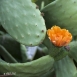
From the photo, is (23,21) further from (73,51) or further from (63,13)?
(73,51)

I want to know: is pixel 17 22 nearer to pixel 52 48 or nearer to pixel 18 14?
pixel 18 14

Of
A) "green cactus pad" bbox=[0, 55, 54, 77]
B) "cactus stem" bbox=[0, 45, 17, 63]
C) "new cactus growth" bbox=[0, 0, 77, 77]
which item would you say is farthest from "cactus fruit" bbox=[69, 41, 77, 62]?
"cactus stem" bbox=[0, 45, 17, 63]

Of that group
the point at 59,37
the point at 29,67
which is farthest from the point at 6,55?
the point at 59,37

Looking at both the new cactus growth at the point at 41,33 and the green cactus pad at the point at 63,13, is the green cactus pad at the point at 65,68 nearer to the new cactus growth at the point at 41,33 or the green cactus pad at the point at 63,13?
the new cactus growth at the point at 41,33

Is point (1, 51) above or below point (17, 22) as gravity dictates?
below

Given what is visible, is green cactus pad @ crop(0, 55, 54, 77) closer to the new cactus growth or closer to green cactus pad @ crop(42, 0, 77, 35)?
the new cactus growth

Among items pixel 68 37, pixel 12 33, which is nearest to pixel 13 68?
Result: pixel 12 33

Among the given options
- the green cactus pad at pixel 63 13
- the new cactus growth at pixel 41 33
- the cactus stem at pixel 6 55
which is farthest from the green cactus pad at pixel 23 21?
the cactus stem at pixel 6 55
